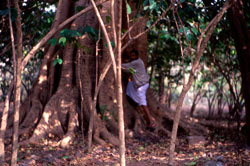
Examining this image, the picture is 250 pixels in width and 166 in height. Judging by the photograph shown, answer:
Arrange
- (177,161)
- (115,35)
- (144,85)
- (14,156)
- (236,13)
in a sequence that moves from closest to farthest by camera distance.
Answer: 1. (115,35)
2. (14,156)
3. (177,161)
4. (236,13)
5. (144,85)

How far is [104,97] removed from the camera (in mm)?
5742

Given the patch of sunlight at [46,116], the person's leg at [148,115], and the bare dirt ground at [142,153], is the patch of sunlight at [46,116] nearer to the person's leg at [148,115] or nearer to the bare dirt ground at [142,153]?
the bare dirt ground at [142,153]

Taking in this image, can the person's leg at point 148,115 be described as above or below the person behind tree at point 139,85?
below

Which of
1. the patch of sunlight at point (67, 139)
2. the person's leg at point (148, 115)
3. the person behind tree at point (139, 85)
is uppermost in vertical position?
the person behind tree at point (139, 85)

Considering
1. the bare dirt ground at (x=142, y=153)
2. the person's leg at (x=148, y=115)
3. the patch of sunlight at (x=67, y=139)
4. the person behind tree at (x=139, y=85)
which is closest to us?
the bare dirt ground at (x=142, y=153)

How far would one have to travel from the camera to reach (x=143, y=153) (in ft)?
15.8

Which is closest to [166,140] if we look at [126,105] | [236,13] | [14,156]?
[126,105]

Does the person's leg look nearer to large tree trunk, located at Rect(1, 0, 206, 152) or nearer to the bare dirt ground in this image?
large tree trunk, located at Rect(1, 0, 206, 152)

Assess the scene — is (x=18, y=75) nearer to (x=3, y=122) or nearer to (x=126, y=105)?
(x=3, y=122)

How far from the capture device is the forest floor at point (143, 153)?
397 centimetres

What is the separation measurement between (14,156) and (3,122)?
1.45ft

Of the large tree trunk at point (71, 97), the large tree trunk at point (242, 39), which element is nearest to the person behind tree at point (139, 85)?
the large tree trunk at point (71, 97)

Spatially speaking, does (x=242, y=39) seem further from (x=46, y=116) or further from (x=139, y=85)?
(x=46, y=116)

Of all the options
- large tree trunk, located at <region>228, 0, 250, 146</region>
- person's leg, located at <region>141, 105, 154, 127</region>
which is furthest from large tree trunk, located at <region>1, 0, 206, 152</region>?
large tree trunk, located at <region>228, 0, 250, 146</region>
